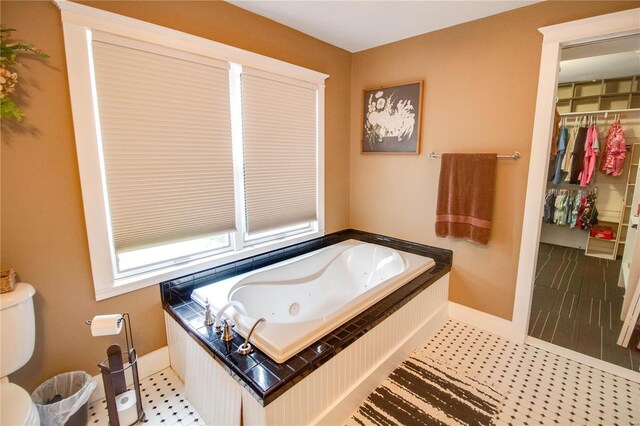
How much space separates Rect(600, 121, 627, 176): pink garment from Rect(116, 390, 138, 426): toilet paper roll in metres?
5.35

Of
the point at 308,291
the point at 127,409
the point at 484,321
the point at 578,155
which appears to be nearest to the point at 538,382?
the point at 484,321

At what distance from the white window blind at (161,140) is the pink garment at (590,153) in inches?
177

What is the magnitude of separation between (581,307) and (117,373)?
373 cm

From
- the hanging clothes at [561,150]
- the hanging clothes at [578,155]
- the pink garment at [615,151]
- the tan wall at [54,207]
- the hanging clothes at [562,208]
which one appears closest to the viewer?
the tan wall at [54,207]

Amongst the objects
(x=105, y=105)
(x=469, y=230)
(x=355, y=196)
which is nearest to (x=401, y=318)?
(x=469, y=230)

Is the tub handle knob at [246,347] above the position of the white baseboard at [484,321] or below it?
above

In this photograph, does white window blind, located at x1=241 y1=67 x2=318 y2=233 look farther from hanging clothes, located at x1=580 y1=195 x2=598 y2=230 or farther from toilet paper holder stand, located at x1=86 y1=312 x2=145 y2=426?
hanging clothes, located at x1=580 y1=195 x2=598 y2=230

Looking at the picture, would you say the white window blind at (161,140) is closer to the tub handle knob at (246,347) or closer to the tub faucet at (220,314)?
the tub faucet at (220,314)

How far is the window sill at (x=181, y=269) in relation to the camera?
170 centimetres

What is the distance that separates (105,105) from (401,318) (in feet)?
7.04

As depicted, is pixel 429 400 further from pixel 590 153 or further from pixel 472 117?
pixel 590 153

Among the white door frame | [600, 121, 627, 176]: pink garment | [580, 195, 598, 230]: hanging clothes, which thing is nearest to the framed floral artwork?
the white door frame

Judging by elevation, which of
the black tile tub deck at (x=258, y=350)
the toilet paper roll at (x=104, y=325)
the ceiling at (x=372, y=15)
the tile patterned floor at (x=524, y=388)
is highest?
the ceiling at (x=372, y=15)

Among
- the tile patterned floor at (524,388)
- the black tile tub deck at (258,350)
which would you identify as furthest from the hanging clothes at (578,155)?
the tile patterned floor at (524,388)
